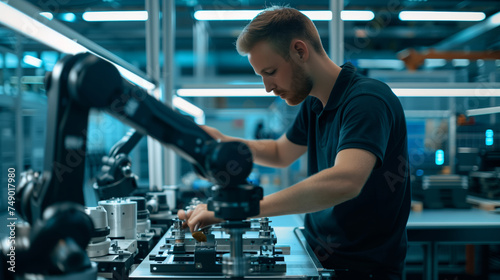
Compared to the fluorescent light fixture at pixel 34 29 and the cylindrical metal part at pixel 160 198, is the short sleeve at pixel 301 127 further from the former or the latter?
the fluorescent light fixture at pixel 34 29

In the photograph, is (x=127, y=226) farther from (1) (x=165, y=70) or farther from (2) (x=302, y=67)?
(1) (x=165, y=70)

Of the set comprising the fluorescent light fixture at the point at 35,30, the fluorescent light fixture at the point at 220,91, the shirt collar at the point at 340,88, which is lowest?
the shirt collar at the point at 340,88

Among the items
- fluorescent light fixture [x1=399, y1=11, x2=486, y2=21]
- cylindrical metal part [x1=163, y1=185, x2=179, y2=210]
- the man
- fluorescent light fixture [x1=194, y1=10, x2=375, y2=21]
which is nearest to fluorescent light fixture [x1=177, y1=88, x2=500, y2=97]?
fluorescent light fixture [x1=194, y1=10, x2=375, y2=21]

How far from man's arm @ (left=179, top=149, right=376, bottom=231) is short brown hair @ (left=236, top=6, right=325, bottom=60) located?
471 mm

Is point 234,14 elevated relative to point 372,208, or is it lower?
elevated

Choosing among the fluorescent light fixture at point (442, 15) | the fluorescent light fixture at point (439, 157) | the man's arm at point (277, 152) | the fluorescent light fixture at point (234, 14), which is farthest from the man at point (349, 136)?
the fluorescent light fixture at point (442, 15)

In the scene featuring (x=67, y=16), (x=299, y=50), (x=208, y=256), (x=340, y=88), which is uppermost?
(x=67, y=16)

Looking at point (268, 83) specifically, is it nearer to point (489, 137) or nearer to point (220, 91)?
point (220, 91)

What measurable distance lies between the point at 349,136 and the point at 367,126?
0.06 m

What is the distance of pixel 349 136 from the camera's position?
3.69ft

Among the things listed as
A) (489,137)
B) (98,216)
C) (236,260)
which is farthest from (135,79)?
(489,137)

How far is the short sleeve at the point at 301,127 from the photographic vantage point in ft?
5.92

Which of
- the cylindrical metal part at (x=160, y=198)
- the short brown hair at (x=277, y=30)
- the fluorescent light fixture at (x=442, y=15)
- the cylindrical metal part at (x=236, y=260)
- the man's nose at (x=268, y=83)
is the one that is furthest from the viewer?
the fluorescent light fixture at (x=442, y=15)

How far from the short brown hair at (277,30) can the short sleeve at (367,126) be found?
0.32 metres
